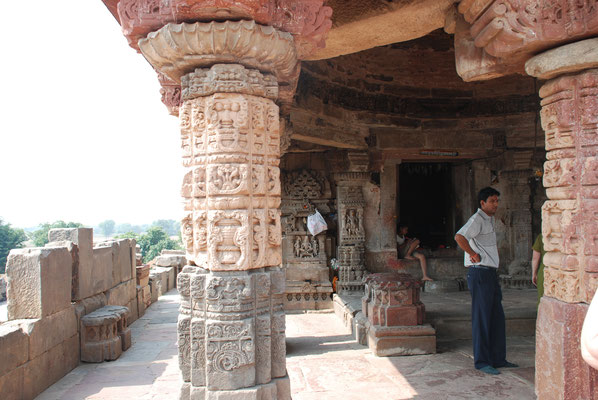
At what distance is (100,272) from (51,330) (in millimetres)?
1492

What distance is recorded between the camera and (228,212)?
274 centimetres

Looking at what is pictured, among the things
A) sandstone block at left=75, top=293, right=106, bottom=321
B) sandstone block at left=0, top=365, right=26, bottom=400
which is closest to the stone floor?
sandstone block at left=0, top=365, right=26, bottom=400

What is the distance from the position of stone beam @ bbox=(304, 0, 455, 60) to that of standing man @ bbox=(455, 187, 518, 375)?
5.62 ft

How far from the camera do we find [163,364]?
492 centimetres

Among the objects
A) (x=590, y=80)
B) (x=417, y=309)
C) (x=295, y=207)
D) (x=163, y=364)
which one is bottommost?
(x=163, y=364)

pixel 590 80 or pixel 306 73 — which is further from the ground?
pixel 306 73

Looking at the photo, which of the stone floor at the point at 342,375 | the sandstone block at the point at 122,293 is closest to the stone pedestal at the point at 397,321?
the stone floor at the point at 342,375

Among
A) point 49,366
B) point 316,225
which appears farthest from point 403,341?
point 49,366

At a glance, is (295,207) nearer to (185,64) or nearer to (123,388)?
(123,388)

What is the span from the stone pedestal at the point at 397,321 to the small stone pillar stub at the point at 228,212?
2.15m

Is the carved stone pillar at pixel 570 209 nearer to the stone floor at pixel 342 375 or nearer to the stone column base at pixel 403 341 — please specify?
the stone floor at pixel 342 375

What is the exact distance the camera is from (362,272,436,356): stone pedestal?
4711mm

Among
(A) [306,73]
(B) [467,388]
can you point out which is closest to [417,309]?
(B) [467,388]

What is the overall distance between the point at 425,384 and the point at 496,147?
184 inches
